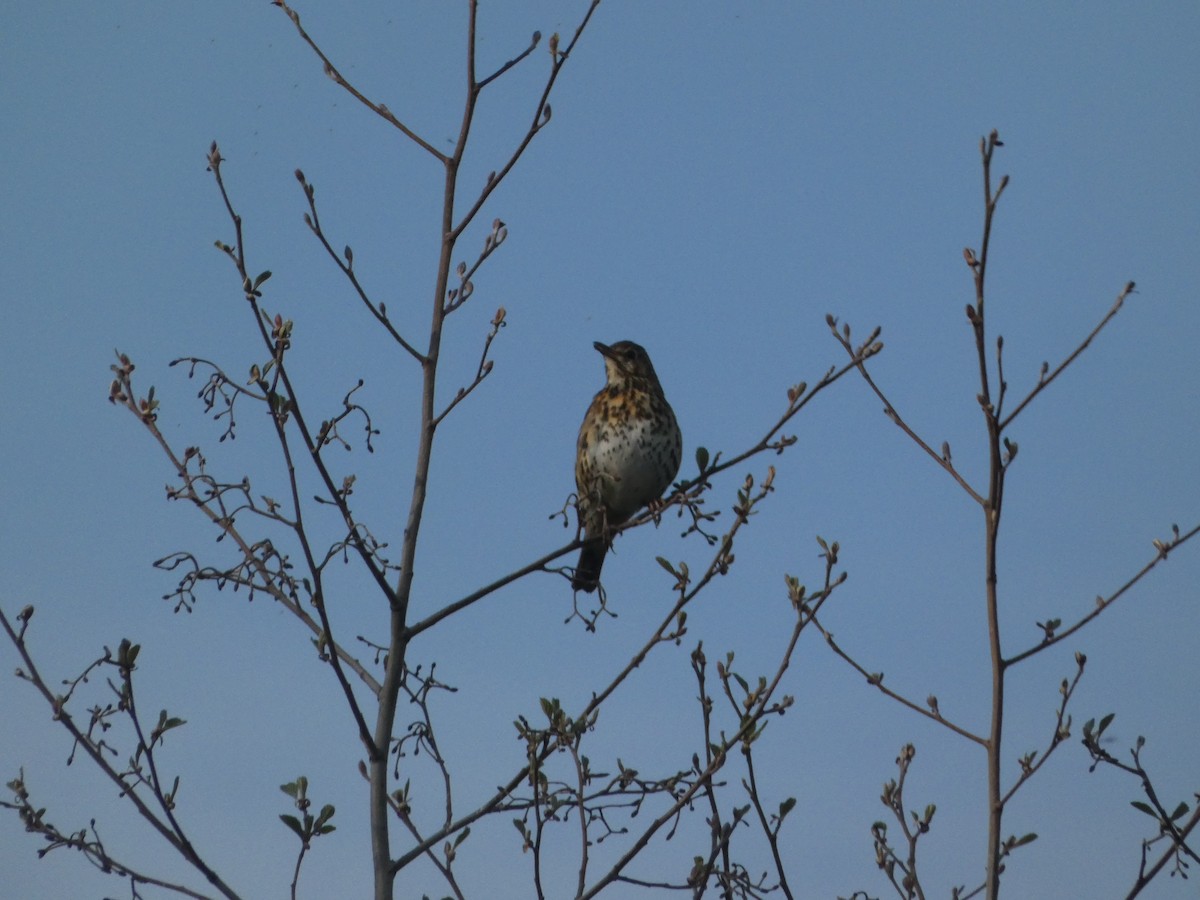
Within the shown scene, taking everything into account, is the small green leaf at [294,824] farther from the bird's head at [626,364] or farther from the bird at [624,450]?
the bird's head at [626,364]

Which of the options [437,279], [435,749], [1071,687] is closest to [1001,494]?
[1071,687]

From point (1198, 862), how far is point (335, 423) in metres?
2.43

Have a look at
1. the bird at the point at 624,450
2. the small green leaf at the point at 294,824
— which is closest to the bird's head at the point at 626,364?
the bird at the point at 624,450

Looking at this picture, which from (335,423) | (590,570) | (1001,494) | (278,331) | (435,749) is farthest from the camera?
(590,570)

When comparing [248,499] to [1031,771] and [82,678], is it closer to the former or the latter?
[82,678]

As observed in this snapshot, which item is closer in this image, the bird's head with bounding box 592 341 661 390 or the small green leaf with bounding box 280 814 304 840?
the small green leaf with bounding box 280 814 304 840

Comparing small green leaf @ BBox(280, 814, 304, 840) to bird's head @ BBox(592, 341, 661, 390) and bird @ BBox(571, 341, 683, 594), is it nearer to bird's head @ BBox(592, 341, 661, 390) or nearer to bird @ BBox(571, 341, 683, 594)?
bird @ BBox(571, 341, 683, 594)

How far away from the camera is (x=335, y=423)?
3.96 meters

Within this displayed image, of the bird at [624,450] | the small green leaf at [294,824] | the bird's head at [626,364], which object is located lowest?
the small green leaf at [294,824]

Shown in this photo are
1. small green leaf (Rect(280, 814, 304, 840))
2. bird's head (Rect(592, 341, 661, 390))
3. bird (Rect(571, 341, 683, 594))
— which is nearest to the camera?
small green leaf (Rect(280, 814, 304, 840))

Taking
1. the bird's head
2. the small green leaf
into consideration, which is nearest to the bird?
the bird's head

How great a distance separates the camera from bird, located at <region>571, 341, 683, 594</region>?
6.87m

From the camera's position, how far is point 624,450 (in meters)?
6.88

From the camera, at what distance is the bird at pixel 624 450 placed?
22.5ft
